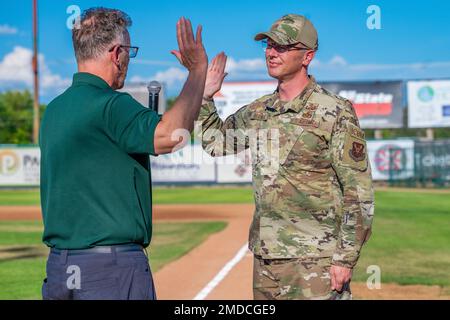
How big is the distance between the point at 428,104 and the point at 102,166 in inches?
1803

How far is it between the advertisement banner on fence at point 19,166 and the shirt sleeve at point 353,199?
4027 cm

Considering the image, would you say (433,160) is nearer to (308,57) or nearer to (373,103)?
(373,103)

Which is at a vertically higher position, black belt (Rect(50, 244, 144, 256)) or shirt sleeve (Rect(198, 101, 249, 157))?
shirt sleeve (Rect(198, 101, 249, 157))

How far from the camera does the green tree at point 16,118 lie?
7062 centimetres

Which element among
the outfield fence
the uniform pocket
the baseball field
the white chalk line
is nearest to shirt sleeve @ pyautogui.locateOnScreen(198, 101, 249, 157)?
the uniform pocket

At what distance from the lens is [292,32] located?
171 inches

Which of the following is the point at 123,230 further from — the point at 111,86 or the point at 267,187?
the point at 267,187

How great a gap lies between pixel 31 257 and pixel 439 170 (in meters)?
29.7

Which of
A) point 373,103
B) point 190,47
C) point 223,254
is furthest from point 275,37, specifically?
point 373,103

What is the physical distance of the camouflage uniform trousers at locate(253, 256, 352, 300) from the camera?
13.7 ft

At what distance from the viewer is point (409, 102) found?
47.1 m

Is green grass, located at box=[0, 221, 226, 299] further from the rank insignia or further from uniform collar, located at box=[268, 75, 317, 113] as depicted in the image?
the rank insignia

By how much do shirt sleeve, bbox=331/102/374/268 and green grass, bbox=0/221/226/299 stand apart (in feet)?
19.4

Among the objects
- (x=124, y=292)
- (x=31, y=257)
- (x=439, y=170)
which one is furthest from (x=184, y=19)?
(x=439, y=170)
